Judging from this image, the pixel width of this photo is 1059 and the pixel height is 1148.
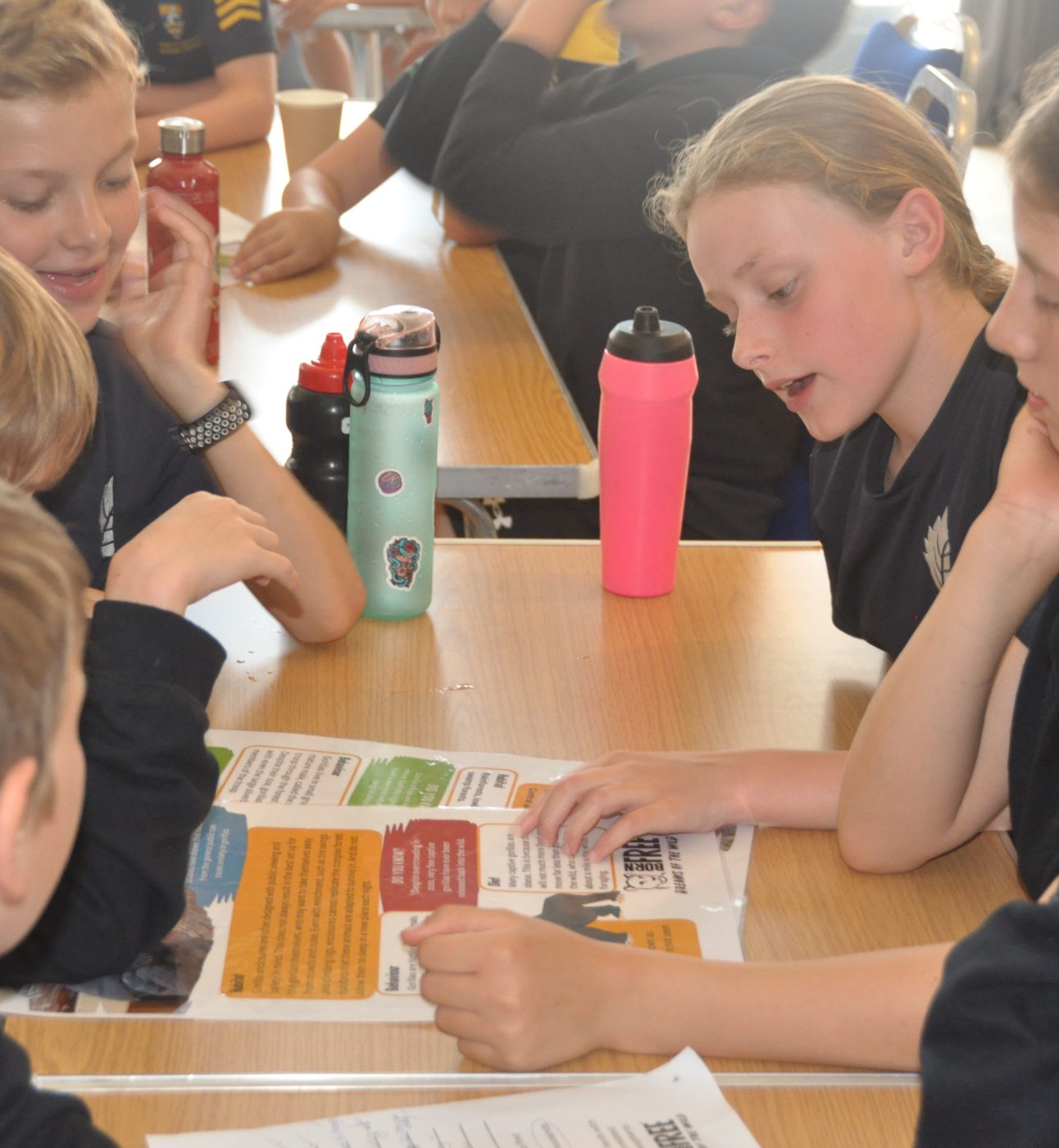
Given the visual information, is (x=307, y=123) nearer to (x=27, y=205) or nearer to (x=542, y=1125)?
(x=27, y=205)

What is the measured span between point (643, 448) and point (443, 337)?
66 cm

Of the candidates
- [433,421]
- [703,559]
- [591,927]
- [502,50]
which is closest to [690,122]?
[502,50]

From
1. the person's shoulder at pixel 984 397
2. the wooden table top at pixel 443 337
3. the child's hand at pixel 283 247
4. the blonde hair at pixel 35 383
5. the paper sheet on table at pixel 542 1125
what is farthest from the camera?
the child's hand at pixel 283 247

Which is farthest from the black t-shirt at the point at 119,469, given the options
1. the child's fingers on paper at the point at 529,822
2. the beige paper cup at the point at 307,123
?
the beige paper cup at the point at 307,123

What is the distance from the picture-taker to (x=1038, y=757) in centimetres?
93

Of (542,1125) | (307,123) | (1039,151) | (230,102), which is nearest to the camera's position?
(542,1125)

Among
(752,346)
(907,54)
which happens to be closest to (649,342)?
(752,346)

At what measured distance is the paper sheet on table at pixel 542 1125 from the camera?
685mm

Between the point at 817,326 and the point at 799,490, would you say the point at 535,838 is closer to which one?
the point at 817,326

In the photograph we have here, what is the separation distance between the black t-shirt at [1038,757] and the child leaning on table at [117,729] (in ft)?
Result: 1.72

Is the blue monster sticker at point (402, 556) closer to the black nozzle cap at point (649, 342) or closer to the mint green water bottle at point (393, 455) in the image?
the mint green water bottle at point (393, 455)

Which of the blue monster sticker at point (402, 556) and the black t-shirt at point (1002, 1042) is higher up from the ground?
the black t-shirt at point (1002, 1042)

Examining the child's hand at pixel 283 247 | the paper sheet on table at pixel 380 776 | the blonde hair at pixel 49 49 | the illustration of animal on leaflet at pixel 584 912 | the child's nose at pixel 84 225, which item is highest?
the blonde hair at pixel 49 49

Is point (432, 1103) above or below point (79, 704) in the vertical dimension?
below
